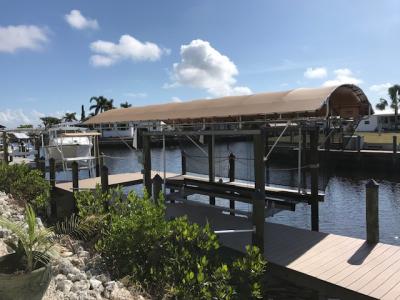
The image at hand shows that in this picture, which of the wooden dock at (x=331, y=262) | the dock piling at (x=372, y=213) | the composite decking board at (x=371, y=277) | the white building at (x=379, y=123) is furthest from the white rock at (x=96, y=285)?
the white building at (x=379, y=123)

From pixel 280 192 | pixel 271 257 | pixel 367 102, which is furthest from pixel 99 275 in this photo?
pixel 367 102

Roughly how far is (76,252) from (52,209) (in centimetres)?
552

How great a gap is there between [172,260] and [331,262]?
9.50ft

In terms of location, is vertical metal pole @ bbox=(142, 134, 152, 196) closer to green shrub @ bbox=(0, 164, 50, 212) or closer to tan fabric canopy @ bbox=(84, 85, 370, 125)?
tan fabric canopy @ bbox=(84, 85, 370, 125)

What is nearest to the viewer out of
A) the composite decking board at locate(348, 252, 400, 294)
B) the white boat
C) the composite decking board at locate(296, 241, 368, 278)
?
the composite decking board at locate(348, 252, 400, 294)

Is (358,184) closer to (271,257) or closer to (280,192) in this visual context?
(280,192)

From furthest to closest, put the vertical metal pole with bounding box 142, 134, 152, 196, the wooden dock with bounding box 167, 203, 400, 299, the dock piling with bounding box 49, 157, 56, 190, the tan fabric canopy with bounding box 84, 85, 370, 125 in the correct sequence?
the dock piling with bounding box 49, 157, 56, 190
the vertical metal pole with bounding box 142, 134, 152, 196
the tan fabric canopy with bounding box 84, 85, 370, 125
the wooden dock with bounding box 167, 203, 400, 299

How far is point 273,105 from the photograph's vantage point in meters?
8.14

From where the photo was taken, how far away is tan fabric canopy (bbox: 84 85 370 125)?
7489 millimetres

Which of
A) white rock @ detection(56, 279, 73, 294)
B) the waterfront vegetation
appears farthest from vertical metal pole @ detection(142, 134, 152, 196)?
white rock @ detection(56, 279, 73, 294)

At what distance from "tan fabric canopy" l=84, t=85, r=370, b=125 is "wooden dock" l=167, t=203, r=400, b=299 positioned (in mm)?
2718

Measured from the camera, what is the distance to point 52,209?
1274 centimetres

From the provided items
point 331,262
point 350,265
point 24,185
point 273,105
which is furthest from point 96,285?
point 24,185

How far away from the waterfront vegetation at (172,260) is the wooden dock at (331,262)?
Answer: 0.77 m
